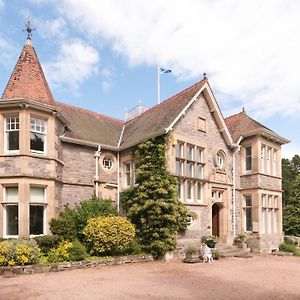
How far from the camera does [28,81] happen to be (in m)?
16.9

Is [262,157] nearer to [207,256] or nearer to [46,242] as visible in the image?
[207,256]

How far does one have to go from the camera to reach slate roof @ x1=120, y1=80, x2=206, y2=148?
18.5 metres

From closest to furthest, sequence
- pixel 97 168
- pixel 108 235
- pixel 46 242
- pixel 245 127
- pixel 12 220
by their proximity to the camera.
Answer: pixel 46 242
pixel 108 235
pixel 12 220
pixel 97 168
pixel 245 127

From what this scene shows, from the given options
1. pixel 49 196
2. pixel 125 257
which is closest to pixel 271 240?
pixel 125 257

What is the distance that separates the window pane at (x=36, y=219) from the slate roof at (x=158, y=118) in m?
5.90

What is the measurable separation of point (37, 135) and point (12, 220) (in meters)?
3.94

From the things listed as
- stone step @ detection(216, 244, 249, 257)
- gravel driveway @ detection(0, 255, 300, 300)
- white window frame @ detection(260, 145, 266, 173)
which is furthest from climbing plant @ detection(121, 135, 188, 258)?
white window frame @ detection(260, 145, 266, 173)

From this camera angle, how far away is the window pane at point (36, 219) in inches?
627

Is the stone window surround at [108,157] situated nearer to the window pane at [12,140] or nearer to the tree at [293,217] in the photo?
the window pane at [12,140]

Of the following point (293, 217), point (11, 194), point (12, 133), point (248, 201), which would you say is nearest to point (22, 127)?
point (12, 133)

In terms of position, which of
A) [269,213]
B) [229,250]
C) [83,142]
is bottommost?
[229,250]

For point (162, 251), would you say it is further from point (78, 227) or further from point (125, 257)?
point (78, 227)

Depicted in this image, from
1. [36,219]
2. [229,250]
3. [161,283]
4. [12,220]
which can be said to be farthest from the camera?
[229,250]

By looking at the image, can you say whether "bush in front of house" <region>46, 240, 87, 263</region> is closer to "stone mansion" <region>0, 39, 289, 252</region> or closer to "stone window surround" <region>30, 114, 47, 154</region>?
"stone mansion" <region>0, 39, 289, 252</region>
